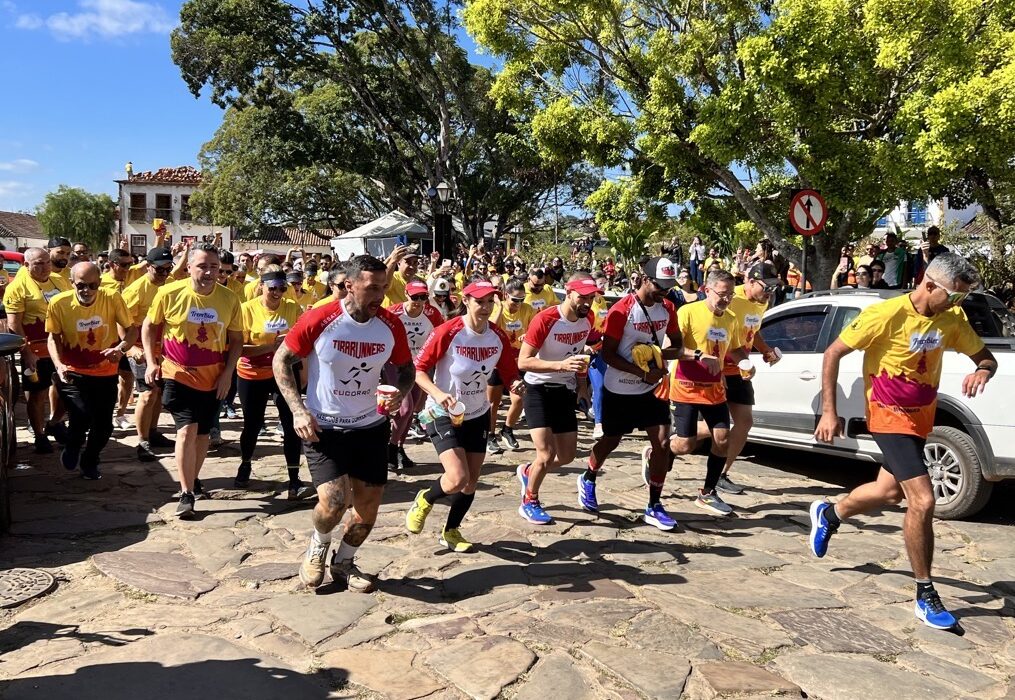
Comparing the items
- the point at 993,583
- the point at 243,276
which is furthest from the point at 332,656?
the point at 243,276

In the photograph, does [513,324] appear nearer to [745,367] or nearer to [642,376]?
[745,367]

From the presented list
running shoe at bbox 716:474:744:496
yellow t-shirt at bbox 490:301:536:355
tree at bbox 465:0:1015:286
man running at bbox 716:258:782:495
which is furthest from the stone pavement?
Answer: tree at bbox 465:0:1015:286

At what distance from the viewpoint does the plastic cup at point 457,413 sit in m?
5.18

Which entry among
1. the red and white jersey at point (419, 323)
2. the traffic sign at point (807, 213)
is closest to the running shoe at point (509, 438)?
the red and white jersey at point (419, 323)

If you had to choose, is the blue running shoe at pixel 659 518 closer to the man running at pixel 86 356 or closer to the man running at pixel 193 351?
the man running at pixel 193 351

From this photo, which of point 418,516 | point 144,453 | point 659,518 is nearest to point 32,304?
point 144,453

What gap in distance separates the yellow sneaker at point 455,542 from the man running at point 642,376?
4.88ft

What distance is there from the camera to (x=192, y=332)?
21.0 feet

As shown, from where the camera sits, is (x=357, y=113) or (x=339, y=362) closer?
(x=339, y=362)

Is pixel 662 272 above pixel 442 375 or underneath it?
above

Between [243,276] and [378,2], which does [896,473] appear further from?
[378,2]

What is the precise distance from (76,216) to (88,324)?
293ft

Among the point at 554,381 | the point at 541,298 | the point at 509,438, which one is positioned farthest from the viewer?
the point at 541,298

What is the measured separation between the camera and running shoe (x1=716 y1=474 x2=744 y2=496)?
751 centimetres
